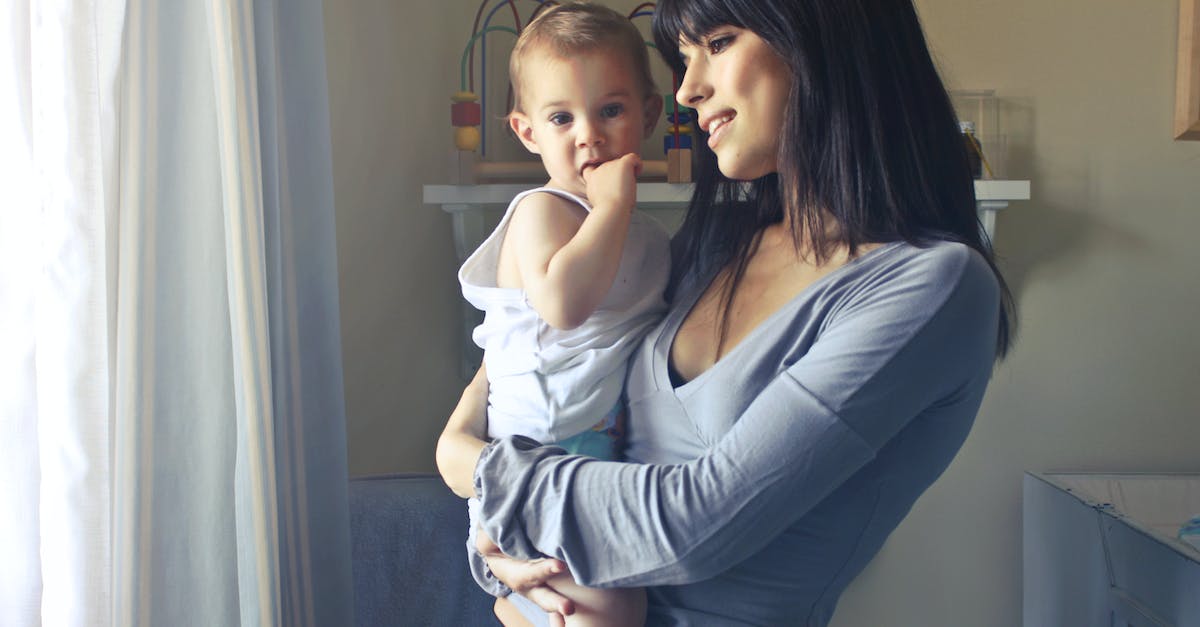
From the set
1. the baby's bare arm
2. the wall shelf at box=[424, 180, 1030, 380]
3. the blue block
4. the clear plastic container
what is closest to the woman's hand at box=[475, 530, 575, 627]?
the baby's bare arm

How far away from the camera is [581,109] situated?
1.11 metres

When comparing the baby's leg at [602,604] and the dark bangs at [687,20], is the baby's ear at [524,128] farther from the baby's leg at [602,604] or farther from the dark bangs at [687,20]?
the baby's leg at [602,604]

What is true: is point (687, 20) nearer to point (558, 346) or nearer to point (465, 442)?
point (558, 346)

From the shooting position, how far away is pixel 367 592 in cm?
142

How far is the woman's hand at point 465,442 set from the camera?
3.40 ft

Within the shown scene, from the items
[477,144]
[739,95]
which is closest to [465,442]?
[739,95]

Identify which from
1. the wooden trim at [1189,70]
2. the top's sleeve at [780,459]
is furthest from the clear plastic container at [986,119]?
the top's sleeve at [780,459]

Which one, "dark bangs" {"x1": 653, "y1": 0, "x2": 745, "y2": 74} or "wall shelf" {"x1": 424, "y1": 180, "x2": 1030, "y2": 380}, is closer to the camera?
"dark bangs" {"x1": 653, "y1": 0, "x2": 745, "y2": 74}

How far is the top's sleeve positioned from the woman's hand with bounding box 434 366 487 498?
16 centimetres

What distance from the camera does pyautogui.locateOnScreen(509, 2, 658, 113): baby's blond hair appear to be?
1.10 metres

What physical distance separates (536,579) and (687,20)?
2.03ft

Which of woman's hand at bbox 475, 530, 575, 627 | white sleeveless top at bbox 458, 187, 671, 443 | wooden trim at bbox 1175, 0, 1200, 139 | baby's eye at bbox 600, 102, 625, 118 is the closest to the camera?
woman's hand at bbox 475, 530, 575, 627

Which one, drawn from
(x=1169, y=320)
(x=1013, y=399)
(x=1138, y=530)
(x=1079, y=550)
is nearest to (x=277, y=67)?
(x=1138, y=530)

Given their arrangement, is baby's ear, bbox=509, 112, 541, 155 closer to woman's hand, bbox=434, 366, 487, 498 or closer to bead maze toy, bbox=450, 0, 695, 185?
woman's hand, bbox=434, 366, 487, 498
